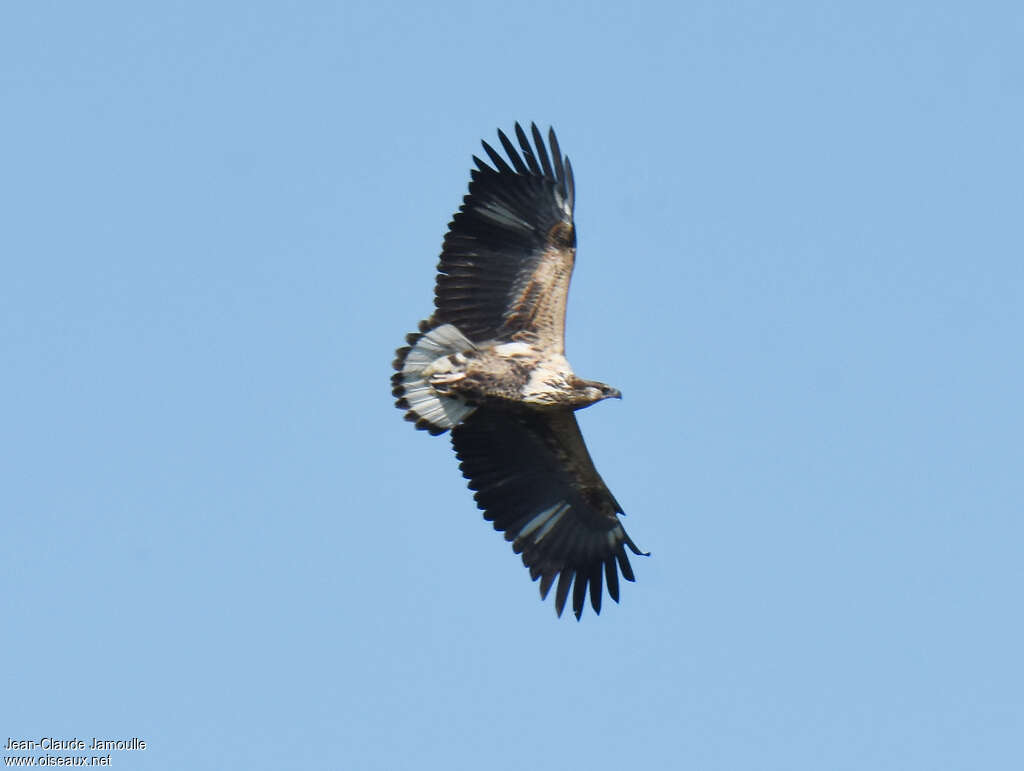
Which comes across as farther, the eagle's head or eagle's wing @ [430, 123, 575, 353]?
eagle's wing @ [430, 123, 575, 353]

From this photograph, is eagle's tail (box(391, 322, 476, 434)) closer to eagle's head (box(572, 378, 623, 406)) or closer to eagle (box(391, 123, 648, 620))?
eagle (box(391, 123, 648, 620))

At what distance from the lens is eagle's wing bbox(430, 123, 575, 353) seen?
38.7 ft

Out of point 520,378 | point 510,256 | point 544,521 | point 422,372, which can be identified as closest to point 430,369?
point 422,372

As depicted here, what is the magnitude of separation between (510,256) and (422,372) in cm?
132

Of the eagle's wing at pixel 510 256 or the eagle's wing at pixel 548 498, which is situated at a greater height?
the eagle's wing at pixel 510 256

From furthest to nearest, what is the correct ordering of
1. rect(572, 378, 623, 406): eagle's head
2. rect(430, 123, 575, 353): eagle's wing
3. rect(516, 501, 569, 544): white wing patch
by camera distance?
rect(516, 501, 569, 544): white wing patch
rect(430, 123, 575, 353): eagle's wing
rect(572, 378, 623, 406): eagle's head

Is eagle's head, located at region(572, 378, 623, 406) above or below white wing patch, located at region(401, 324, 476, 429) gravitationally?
below

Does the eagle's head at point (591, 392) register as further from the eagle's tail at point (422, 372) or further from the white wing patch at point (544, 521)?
the white wing patch at point (544, 521)

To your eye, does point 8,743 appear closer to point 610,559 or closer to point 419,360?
point 419,360

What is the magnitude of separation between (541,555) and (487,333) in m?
2.22

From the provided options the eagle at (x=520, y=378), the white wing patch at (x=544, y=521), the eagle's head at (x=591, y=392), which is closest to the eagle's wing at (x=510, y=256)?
the eagle at (x=520, y=378)

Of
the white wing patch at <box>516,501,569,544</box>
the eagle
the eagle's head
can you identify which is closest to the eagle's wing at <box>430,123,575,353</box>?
the eagle

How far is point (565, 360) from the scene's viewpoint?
458 inches

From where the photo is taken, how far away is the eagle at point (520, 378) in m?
11.6
